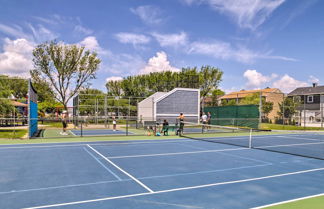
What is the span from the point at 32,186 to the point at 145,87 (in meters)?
47.5

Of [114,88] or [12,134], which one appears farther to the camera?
[114,88]

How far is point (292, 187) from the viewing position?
6.60m

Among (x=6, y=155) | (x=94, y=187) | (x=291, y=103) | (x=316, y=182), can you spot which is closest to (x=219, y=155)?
(x=316, y=182)

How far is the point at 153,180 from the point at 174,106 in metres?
23.9

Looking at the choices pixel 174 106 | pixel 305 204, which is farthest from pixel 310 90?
pixel 305 204

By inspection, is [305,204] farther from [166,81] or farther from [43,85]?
[166,81]

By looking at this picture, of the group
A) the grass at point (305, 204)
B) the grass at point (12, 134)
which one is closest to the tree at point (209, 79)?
the grass at point (12, 134)

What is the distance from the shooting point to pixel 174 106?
30875mm

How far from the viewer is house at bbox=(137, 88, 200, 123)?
1180 inches

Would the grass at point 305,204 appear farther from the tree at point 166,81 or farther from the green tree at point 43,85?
the tree at point 166,81

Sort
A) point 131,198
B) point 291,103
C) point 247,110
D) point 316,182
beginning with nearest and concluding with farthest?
1. point 131,198
2. point 316,182
3. point 247,110
4. point 291,103

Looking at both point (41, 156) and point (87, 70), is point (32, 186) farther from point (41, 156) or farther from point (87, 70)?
point (87, 70)

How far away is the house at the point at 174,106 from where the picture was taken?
30.0 meters

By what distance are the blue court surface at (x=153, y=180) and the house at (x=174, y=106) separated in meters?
18.7
